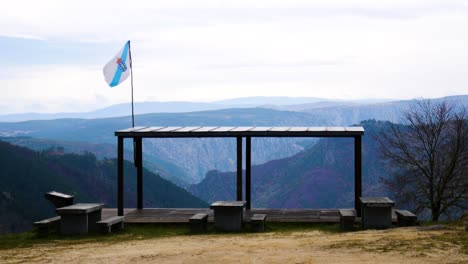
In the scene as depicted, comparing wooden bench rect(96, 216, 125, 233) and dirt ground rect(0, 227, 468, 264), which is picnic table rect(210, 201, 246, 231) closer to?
dirt ground rect(0, 227, 468, 264)

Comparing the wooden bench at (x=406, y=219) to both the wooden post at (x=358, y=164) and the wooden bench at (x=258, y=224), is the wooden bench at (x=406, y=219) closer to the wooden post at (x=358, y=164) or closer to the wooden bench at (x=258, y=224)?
the wooden post at (x=358, y=164)

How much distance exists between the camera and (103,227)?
15930mm

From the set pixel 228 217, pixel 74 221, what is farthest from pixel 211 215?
pixel 74 221

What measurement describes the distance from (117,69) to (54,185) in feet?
341

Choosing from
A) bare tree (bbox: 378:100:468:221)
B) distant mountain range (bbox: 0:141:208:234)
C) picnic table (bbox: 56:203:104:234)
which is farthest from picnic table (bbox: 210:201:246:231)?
distant mountain range (bbox: 0:141:208:234)

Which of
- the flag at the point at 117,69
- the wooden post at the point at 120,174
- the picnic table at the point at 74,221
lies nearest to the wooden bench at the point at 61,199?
the wooden post at the point at 120,174

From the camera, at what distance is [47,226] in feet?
53.4

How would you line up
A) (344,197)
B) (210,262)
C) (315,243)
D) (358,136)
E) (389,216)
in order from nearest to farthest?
(210,262), (315,243), (389,216), (358,136), (344,197)

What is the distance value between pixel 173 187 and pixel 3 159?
43.2 metres

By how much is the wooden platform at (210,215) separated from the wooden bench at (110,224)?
637 millimetres

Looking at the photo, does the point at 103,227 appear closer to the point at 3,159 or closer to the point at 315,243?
the point at 315,243

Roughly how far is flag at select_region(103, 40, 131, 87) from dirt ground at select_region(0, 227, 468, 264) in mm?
8137

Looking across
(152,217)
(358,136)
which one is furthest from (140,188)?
(358,136)

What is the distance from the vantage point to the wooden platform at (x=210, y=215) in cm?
1705
